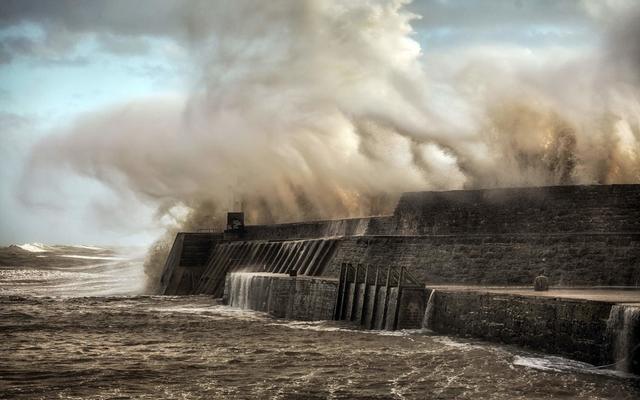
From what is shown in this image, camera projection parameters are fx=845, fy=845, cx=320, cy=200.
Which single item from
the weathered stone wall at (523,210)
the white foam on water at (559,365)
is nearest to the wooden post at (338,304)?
the weathered stone wall at (523,210)

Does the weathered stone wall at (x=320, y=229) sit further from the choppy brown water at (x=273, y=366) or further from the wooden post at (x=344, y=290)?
the choppy brown water at (x=273, y=366)

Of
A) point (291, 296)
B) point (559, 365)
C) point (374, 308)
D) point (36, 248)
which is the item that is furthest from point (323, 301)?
point (36, 248)

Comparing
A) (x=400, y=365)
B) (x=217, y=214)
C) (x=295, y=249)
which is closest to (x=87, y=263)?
(x=217, y=214)

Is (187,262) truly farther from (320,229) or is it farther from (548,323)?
(548,323)

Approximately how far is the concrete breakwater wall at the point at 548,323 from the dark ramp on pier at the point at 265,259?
9.37 meters

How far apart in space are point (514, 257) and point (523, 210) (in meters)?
1.88

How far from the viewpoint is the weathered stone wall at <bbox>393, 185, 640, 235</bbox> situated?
21.5 m

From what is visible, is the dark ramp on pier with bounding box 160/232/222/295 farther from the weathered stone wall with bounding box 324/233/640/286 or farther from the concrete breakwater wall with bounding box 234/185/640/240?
the weathered stone wall with bounding box 324/233/640/286

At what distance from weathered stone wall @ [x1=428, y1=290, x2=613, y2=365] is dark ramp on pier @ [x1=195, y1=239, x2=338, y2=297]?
928 cm

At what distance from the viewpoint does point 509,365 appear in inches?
533

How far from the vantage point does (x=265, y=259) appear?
3369 centimetres

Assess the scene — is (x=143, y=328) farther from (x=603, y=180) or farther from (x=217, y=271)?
(x=603, y=180)

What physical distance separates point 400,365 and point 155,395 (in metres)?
4.31

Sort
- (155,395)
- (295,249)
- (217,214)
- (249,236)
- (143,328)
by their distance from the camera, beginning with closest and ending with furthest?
(155,395), (143,328), (295,249), (249,236), (217,214)
